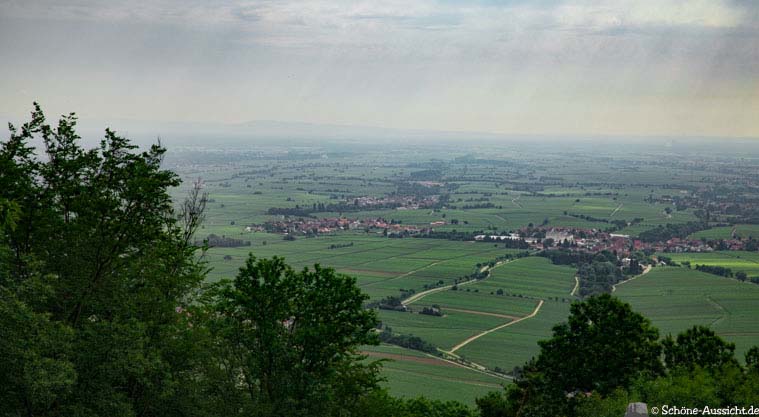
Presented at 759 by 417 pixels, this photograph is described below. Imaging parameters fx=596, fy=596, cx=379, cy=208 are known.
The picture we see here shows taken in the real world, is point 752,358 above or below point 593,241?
above

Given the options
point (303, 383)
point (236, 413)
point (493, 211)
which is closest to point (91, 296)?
point (236, 413)

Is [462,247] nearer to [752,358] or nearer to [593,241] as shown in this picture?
[593,241]

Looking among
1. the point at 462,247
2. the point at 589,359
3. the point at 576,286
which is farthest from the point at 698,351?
the point at 462,247

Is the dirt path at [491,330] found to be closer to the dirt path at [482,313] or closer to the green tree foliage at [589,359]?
the dirt path at [482,313]

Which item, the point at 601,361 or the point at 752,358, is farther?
the point at 752,358

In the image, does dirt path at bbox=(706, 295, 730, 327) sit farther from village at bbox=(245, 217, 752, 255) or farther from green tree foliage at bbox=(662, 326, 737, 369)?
green tree foliage at bbox=(662, 326, 737, 369)

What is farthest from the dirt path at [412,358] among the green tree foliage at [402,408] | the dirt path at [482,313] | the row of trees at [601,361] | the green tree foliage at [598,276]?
the green tree foliage at [598,276]

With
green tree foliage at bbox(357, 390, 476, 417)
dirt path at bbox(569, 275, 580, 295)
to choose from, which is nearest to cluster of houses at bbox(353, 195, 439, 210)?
dirt path at bbox(569, 275, 580, 295)
